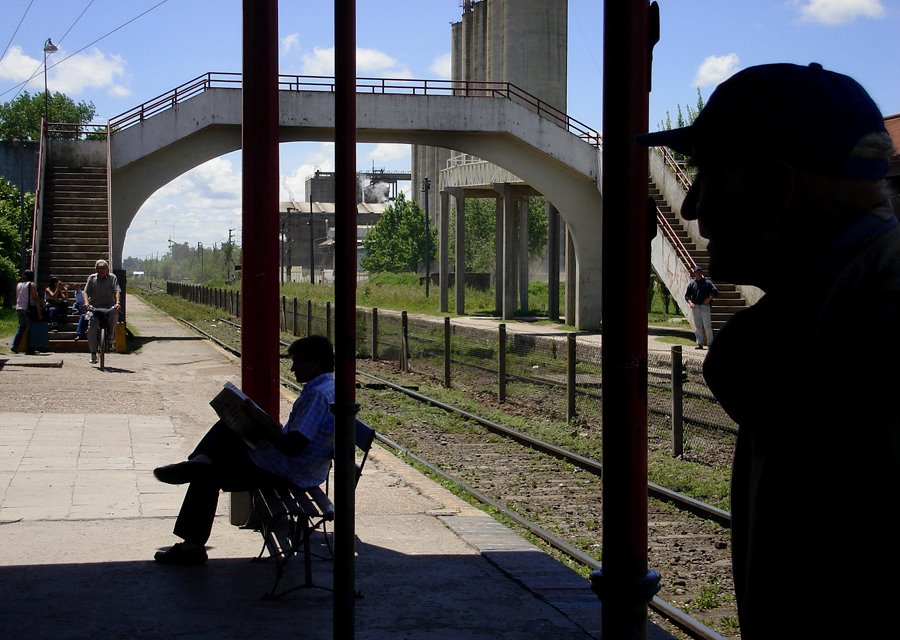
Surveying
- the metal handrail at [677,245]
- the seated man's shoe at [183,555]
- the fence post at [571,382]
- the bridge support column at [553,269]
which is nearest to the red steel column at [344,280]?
the seated man's shoe at [183,555]

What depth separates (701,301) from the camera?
23.4m

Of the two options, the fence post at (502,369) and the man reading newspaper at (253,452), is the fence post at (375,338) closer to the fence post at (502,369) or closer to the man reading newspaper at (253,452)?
Answer: the fence post at (502,369)

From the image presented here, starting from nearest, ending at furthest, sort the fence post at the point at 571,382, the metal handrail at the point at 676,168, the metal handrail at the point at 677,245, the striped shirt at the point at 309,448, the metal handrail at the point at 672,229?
the striped shirt at the point at 309,448 → the fence post at the point at 571,382 → the metal handrail at the point at 677,245 → the metal handrail at the point at 672,229 → the metal handrail at the point at 676,168

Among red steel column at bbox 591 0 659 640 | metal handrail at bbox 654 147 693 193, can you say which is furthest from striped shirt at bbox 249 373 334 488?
metal handrail at bbox 654 147 693 193

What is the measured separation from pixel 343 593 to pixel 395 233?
291 ft

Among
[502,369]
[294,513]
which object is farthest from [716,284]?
[294,513]

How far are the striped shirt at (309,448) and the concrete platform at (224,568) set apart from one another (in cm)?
56

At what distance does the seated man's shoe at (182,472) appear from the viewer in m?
6.33

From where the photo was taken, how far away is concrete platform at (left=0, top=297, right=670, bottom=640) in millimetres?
5309

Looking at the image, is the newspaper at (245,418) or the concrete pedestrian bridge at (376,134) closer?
the newspaper at (245,418)

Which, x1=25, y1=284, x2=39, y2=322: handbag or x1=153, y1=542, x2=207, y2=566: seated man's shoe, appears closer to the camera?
x1=153, y1=542, x2=207, y2=566: seated man's shoe

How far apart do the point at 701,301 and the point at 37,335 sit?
12.9 metres

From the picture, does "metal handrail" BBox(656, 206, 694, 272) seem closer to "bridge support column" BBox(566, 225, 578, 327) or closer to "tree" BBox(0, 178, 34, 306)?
"bridge support column" BBox(566, 225, 578, 327)

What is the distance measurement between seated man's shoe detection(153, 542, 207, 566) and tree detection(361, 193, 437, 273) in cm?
8354
